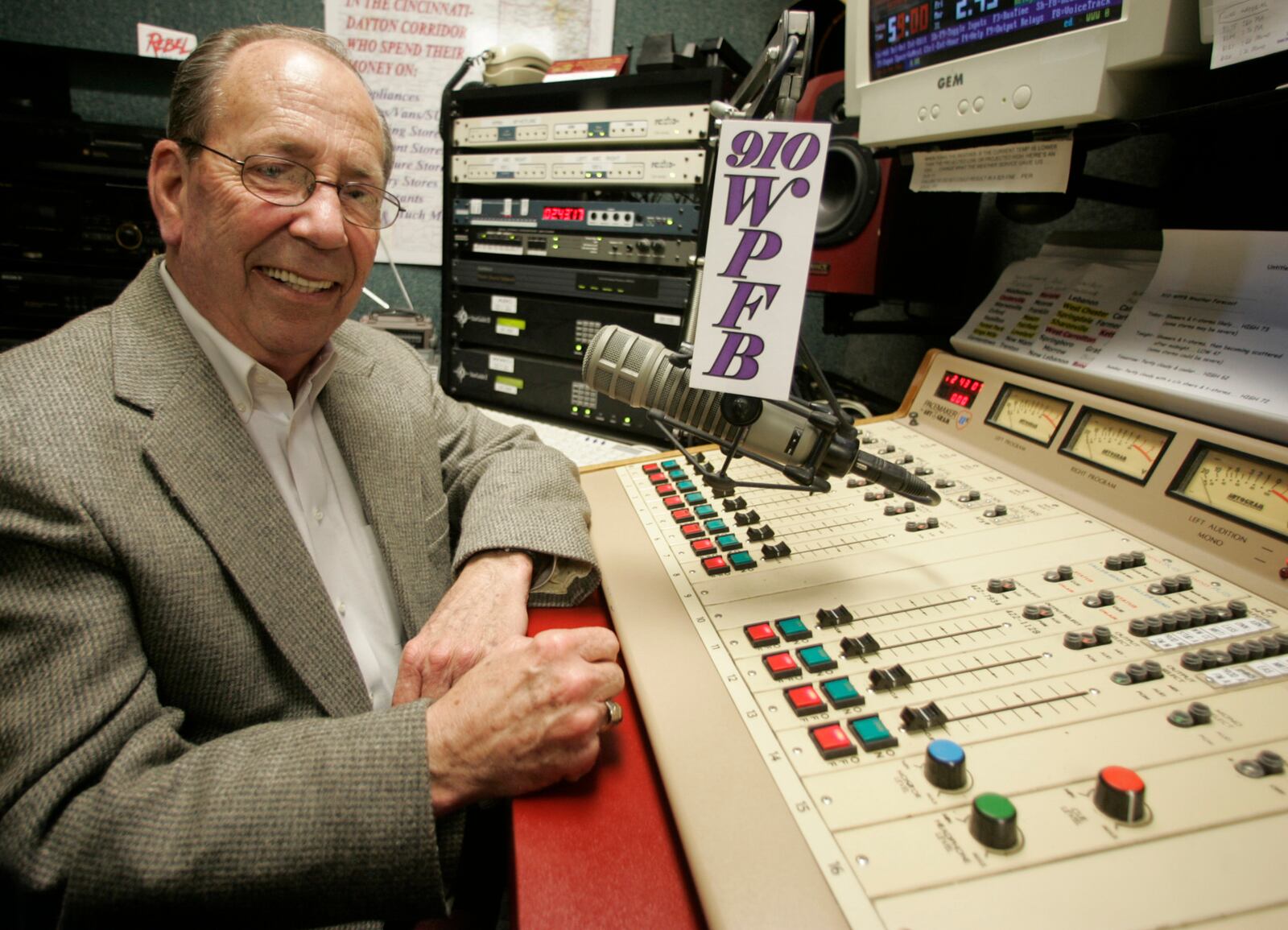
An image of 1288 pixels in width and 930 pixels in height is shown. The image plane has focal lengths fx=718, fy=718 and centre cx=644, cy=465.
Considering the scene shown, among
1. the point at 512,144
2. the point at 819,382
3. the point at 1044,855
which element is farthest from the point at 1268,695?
the point at 512,144

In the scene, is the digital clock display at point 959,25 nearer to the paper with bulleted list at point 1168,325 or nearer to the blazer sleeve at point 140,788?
the paper with bulleted list at point 1168,325

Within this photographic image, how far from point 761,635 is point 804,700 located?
3.3 inches

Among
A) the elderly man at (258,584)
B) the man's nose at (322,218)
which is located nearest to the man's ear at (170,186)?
the elderly man at (258,584)

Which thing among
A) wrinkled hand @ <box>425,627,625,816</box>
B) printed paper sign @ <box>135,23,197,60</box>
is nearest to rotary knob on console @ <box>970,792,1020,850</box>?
wrinkled hand @ <box>425,627,625,816</box>

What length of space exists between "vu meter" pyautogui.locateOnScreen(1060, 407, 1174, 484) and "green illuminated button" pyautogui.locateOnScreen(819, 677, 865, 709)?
429 mm

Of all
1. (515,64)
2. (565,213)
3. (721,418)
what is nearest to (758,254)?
(721,418)

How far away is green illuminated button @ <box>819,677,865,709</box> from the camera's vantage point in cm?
49

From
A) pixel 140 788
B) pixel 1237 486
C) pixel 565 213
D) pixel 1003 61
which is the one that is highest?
pixel 1003 61

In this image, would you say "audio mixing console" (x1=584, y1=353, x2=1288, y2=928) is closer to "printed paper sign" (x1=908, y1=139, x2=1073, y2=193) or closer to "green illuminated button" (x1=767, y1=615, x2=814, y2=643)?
"green illuminated button" (x1=767, y1=615, x2=814, y2=643)

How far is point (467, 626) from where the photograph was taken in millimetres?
700

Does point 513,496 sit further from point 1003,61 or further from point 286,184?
point 1003,61

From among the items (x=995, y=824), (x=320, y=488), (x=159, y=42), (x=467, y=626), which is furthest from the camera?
(x=159, y=42)

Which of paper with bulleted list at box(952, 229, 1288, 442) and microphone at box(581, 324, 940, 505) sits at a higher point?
paper with bulleted list at box(952, 229, 1288, 442)

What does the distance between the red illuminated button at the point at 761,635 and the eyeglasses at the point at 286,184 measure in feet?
1.97
